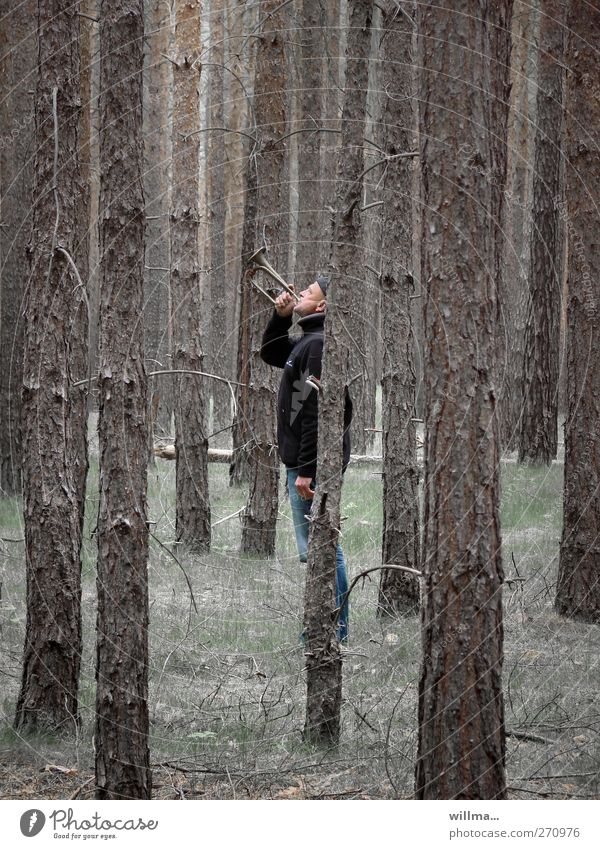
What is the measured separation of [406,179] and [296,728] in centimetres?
419

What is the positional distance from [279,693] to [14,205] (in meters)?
7.94

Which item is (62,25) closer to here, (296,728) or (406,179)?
(406,179)

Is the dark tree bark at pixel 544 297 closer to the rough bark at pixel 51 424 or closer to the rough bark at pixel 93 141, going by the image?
the rough bark at pixel 93 141

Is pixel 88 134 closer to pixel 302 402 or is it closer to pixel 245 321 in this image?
pixel 245 321

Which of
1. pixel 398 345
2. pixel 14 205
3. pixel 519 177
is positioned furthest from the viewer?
pixel 519 177

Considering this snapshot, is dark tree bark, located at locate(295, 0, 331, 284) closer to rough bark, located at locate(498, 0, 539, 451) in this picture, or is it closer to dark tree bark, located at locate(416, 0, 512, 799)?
rough bark, located at locate(498, 0, 539, 451)

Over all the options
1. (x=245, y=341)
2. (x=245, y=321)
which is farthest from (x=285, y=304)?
(x=245, y=321)

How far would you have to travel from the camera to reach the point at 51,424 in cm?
484

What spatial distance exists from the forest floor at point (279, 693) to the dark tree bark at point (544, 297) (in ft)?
17.8

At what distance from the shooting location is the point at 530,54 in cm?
1856

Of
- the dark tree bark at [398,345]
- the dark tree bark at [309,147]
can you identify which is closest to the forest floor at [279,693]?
the dark tree bark at [398,345]

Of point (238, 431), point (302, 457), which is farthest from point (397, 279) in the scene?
point (238, 431)
